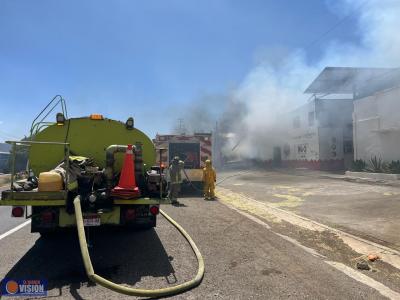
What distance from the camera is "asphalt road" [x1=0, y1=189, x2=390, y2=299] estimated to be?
4297 millimetres

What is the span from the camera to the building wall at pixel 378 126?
18.8 metres

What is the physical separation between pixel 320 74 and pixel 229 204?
17066 millimetres

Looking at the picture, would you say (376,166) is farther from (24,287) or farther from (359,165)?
(24,287)

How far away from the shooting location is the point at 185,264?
5.29 m

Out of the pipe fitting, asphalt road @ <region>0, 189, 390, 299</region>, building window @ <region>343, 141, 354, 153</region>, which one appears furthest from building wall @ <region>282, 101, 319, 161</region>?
the pipe fitting

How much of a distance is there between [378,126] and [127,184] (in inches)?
704

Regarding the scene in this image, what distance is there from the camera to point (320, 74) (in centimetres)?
2605

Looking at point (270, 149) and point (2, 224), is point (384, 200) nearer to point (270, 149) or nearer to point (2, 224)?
point (2, 224)

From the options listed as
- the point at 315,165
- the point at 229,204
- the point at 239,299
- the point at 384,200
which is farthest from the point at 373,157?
the point at 239,299

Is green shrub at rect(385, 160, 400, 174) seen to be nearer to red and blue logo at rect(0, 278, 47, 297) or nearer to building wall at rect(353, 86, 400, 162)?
building wall at rect(353, 86, 400, 162)

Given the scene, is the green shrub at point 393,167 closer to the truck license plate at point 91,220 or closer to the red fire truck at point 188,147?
the red fire truck at point 188,147

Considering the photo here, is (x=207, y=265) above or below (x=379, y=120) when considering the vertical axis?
below

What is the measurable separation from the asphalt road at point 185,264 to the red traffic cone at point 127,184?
93 centimetres

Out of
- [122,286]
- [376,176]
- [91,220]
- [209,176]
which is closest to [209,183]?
[209,176]
